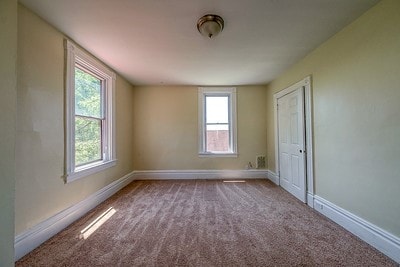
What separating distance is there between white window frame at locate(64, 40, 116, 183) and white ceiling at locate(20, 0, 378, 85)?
17 cm

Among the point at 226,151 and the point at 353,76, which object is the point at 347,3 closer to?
the point at 353,76

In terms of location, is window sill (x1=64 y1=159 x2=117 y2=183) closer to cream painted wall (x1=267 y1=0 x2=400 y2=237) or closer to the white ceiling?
the white ceiling

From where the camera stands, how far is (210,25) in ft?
7.28

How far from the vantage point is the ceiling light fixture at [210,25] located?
2.14m

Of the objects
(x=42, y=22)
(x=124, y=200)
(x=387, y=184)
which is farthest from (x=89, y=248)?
(x=387, y=184)

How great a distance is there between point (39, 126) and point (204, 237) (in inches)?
84.6

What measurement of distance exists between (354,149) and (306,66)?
160 centimetres

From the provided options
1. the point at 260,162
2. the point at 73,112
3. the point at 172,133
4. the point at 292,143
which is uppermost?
the point at 73,112

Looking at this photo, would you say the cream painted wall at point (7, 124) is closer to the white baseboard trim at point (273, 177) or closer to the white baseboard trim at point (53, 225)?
the white baseboard trim at point (53, 225)

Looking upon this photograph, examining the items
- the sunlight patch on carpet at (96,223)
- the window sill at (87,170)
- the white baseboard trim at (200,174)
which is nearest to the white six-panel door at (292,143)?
the white baseboard trim at (200,174)

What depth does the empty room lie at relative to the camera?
6.13 feet

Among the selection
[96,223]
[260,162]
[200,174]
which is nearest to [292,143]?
[260,162]

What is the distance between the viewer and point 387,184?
191cm

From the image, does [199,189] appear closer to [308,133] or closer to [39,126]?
[308,133]
